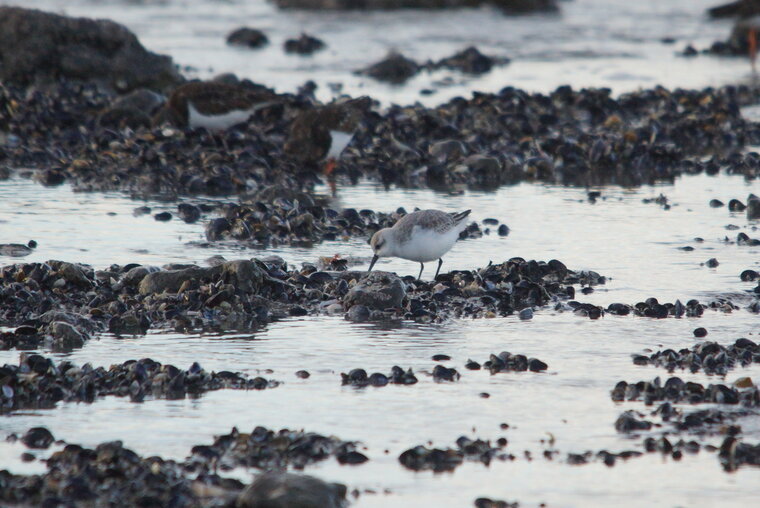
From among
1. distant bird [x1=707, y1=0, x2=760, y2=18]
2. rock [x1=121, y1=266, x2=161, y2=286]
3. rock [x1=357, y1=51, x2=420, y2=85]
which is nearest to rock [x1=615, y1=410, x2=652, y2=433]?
rock [x1=121, y1=266, x2=161, y2=286]

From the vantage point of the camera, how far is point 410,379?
746 centimetres

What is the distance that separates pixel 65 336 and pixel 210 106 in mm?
8457

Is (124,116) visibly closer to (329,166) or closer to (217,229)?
(329,166)

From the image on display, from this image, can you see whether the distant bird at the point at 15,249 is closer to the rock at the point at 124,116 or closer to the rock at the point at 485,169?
the rock at the point at 124,116

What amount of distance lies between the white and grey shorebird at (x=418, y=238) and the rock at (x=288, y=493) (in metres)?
4.31

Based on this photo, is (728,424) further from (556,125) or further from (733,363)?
(556,125)

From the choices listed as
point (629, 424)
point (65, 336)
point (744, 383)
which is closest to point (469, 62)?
point (65, 336)

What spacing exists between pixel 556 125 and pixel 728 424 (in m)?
12.1

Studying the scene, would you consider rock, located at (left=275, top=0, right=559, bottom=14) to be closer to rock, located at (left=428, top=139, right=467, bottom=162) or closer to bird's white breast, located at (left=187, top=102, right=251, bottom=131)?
bird's white breast, located at (left=187, top=102, right=251, bottom=131)

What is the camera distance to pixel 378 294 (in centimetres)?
927

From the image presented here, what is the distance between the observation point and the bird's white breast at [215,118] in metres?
16.2

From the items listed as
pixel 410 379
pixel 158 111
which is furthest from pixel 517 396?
pixel 158 111

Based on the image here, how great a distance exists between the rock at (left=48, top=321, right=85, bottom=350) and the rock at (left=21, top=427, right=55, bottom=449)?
5.87 feet

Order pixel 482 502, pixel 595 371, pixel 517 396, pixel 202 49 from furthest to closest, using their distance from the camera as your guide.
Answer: pixel 202 49 < pixel 595 371 < pixel 517 396 < pixel 482 502
